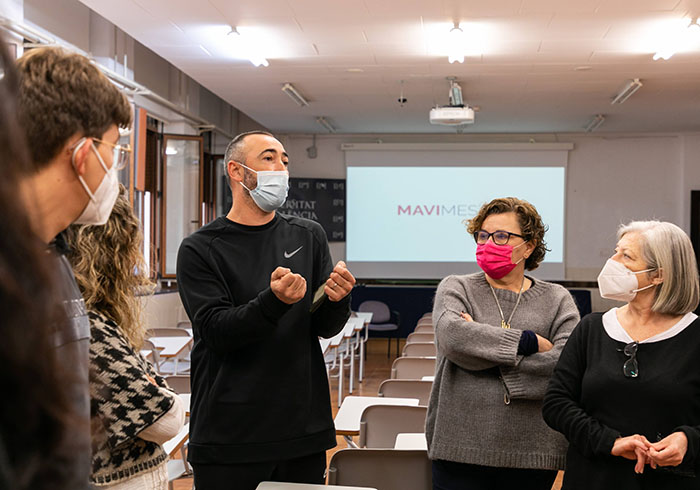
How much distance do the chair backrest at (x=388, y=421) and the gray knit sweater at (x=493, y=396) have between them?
113 cm

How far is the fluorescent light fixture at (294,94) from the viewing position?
29.1 feet

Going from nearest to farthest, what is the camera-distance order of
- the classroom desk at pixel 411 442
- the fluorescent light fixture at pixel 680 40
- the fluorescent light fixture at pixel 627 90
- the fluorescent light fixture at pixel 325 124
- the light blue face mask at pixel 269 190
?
the light blue face mask at pixel 269 190
the classroom desk at pixel 411 442
the fluorescent light fixture at pixel 680 40
the fluorescent light fixture at pixel 627 90
the fluorescent light fixture at pixel 325 124

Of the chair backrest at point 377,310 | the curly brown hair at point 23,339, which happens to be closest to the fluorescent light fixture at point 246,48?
the chair backrest at point 377,310

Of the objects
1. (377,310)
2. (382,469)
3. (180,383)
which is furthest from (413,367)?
(377,310)

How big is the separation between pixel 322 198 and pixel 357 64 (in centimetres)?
519

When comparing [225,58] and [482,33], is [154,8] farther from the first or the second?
[482,33]

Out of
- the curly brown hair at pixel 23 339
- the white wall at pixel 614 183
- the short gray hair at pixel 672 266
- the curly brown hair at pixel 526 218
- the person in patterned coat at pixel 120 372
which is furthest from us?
the white wall at pixel 614 183

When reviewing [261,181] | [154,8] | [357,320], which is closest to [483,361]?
[261,181]

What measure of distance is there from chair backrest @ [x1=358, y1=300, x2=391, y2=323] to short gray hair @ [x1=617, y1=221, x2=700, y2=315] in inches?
346

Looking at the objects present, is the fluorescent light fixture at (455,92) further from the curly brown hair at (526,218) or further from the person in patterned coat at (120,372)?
the person in patterned coat at (120,372)

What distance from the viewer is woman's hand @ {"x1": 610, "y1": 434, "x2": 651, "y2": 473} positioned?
1.91 meters

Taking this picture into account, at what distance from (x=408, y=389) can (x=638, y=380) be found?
7.87 feet

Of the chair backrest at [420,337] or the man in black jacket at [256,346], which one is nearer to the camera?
the man in black jacket at [256,346]

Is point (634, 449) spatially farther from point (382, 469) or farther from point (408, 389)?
point (408, 389)
